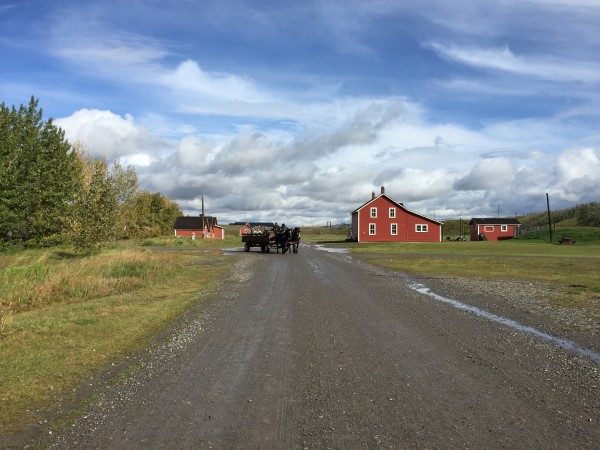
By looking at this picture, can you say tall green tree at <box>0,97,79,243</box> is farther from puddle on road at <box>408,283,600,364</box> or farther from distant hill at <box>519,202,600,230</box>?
distant hill at <box>519,202,600,230</box>

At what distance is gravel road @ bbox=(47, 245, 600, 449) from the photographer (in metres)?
4.98

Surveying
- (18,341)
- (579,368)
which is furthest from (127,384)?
(579,368)

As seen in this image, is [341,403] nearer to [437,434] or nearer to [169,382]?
[437,434]

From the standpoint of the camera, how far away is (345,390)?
6406mm

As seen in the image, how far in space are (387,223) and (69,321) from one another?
65860mm

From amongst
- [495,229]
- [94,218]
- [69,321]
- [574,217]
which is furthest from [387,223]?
[69,321]

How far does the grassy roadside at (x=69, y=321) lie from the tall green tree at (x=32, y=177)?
20.5 m

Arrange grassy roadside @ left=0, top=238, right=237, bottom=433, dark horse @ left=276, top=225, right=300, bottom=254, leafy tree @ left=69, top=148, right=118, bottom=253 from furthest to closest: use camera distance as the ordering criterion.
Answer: dark horse @ left=276, top=225, right=300, bottom=254 → leafy tree @ left=69, top=148, right=118, bottom=253 → grassy roadside @ left=0, top=238, right=237, bottom=433

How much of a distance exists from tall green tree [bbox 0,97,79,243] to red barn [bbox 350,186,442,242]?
40128mm

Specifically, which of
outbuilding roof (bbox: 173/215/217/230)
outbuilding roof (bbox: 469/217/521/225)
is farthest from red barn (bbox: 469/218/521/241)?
outbuilding roof (bbox: 173/215/217/230)

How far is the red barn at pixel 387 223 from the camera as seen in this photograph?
244 feet

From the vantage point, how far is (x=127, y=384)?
6.71 meters

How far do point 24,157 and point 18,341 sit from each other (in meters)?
39.1

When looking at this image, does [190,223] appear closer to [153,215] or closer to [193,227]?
[193,227]
